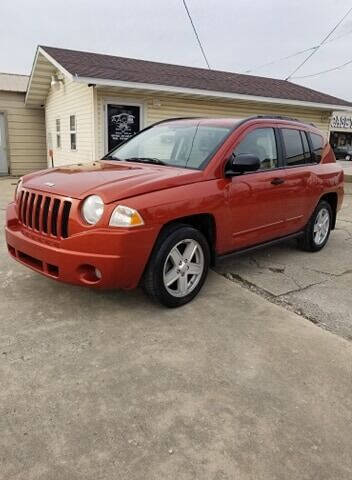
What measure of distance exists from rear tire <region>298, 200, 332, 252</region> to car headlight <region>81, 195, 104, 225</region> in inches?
130

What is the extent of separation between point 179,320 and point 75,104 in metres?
9.95

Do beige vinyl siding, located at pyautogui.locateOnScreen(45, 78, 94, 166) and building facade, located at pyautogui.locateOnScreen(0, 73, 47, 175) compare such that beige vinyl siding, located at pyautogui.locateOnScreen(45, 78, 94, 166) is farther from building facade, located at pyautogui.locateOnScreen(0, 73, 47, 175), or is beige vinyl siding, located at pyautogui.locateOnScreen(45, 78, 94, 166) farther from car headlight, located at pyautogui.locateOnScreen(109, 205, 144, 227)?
car headlight, located at pyautogui.locateOnScreen(109, 205, 144, 227)

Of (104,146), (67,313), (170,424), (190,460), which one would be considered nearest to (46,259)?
(67,313)

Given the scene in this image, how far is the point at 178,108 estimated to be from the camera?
1200 centimetres

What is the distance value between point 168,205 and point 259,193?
1.35m

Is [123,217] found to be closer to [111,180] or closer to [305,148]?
[111,180]

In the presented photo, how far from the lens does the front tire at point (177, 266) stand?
3.53 meters

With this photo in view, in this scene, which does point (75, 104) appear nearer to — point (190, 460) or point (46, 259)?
point (46, 259)

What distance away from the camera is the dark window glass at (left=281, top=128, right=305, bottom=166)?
16.4 feet

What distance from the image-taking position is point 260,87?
47.1ft

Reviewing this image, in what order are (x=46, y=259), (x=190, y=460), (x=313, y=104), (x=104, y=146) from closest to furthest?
(x=190, y=460), (x=46, y=259), (x=104, y=146), (x=313, y=104)

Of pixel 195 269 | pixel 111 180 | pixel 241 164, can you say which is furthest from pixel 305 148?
pixel 111 180

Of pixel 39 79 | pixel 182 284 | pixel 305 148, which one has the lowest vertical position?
pixel 182 284

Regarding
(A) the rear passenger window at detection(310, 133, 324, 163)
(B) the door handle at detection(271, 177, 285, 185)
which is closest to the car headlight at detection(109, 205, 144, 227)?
(B) the door handle at detection(271, 177, 285, 185)
